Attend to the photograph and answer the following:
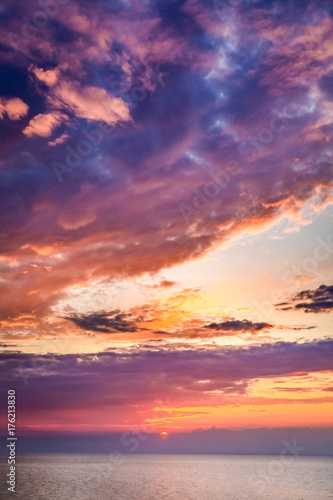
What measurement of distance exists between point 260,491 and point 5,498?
75.0m

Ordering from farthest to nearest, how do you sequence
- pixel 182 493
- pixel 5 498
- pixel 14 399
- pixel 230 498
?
pixel 182 493 → pixel 230 498 → pixel 5 498 → pixel 14 399

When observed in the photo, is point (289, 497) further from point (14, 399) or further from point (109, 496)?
point (14, 399)

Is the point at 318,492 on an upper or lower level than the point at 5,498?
lower

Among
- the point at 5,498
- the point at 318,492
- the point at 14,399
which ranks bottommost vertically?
the point at 318,492

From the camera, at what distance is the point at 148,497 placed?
364 feet

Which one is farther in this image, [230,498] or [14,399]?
[230,498]

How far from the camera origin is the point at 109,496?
112 metres

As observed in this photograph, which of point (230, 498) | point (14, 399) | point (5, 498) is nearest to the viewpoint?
point (14, 399)

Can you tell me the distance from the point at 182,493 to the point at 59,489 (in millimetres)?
39339

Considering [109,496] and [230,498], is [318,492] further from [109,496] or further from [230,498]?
[109,496]

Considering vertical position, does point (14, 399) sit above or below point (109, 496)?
above

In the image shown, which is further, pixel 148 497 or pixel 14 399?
pixel 148 497

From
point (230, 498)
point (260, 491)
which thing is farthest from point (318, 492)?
point (230, 498)

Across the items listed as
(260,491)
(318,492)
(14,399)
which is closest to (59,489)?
(260,491)
